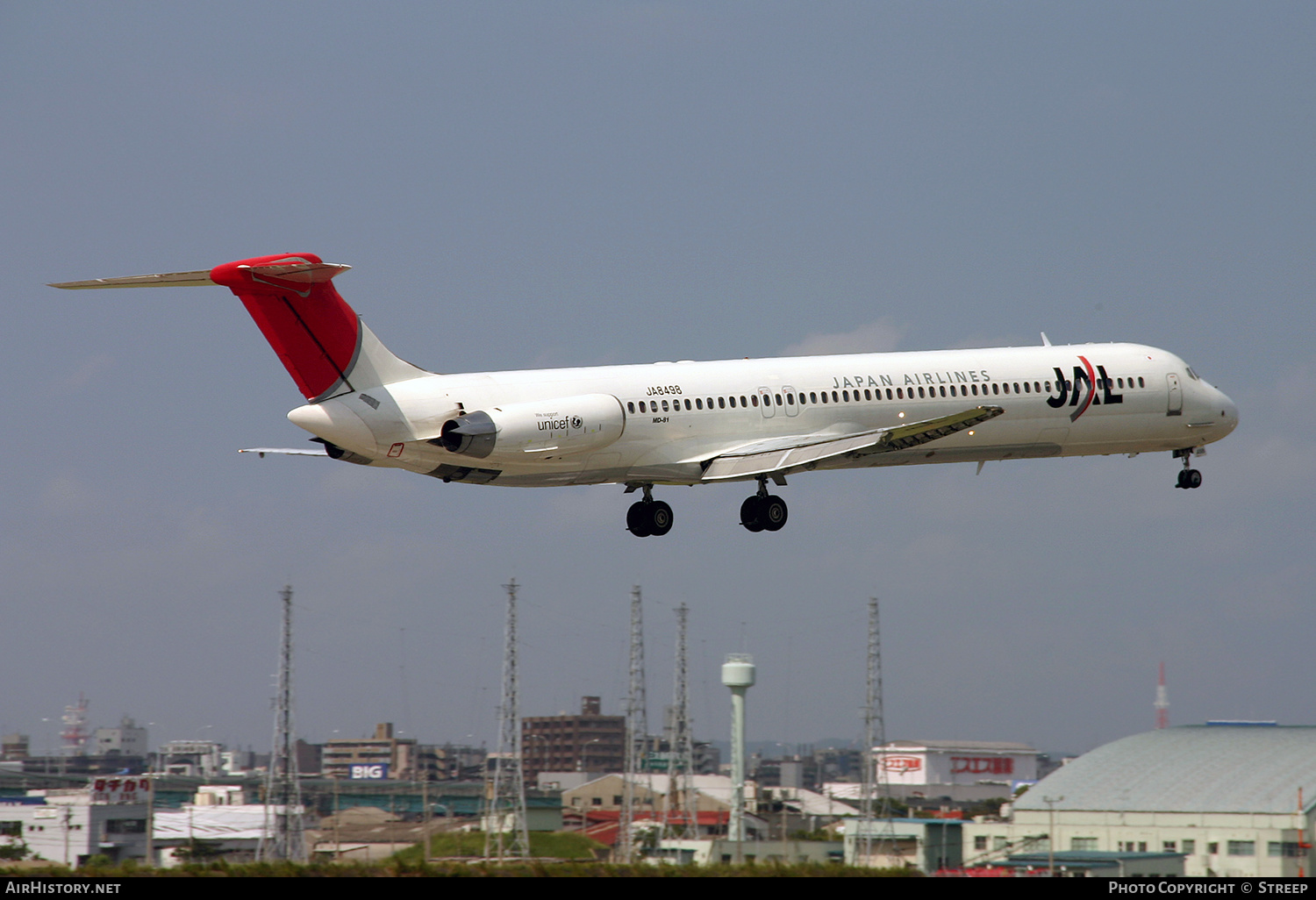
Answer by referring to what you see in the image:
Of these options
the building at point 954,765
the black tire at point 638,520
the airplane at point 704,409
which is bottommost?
the building at point 954,765

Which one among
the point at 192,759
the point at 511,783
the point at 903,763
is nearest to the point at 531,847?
the point at 511,783

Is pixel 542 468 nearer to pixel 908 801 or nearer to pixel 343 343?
pixel 343 343

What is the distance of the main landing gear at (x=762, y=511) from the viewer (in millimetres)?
38844

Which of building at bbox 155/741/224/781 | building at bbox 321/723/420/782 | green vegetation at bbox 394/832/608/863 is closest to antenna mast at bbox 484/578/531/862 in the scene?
green vegetation at bbox 394/832/608/863

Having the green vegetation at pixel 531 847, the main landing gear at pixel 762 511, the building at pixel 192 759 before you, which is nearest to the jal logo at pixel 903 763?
the building at pixel 192 759

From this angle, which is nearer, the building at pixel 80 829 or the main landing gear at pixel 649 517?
the main landing gear at pixel 649 517

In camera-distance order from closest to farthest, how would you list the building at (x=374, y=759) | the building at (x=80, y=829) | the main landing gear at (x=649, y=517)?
the main landing gear at (x=649, y=517), the building at (x=80, y=829), the building at (x=374, y=759)

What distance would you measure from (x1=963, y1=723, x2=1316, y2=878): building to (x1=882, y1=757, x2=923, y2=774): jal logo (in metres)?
54.2

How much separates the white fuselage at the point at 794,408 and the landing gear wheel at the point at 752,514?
2327mm

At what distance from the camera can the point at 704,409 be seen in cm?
3638

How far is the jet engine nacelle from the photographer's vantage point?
105 feet

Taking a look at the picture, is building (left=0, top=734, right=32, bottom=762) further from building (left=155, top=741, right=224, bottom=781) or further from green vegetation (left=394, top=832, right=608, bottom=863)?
green vegetation (left=394, top=832, right=608, bottom=863)

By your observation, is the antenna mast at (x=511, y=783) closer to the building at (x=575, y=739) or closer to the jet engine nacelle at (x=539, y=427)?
the jet engine nacelle at (x=539, y=427)

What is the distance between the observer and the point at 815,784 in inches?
4296
